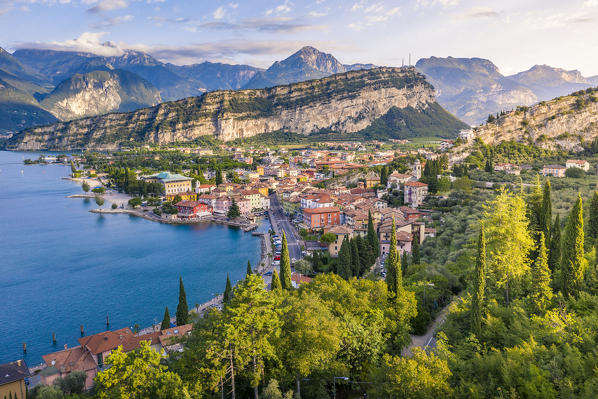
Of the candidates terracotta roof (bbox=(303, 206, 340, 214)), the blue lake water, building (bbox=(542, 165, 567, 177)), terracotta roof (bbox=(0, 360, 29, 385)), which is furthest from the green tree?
building (bbox=(542, 165, 567, 177))

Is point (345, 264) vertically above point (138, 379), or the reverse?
point (138, 379)

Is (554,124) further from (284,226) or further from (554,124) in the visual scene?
(284,226)

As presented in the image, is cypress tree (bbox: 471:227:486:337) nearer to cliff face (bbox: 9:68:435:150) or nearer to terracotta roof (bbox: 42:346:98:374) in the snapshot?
terracotta roof (bbox: 42:346:98:374)

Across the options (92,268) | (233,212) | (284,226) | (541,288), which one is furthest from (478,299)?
(233,212)

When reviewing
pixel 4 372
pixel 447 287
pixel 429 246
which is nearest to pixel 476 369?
pixel 447 287

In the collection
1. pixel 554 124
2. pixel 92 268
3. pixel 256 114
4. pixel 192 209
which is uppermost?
pixel 256 114
